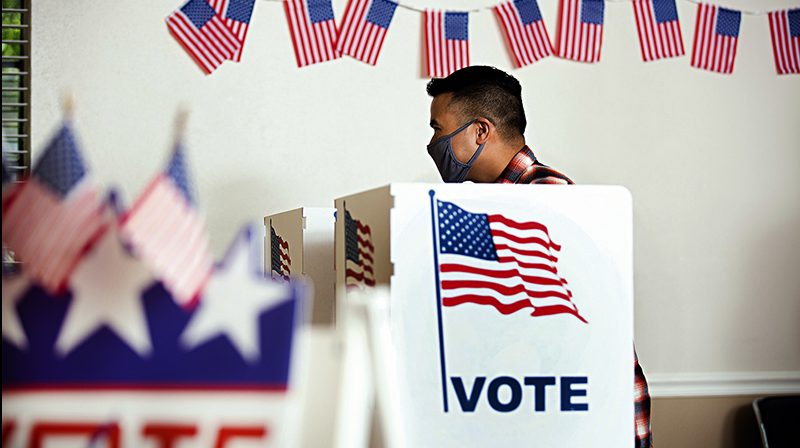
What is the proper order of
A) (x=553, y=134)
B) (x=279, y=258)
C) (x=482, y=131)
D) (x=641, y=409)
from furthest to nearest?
(x=553, y=134) < (x=279, y=258) < (x=482, y=131) < (x=641, y=409)

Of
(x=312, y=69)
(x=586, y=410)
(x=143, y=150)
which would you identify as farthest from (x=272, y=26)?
(x=586, y=410)

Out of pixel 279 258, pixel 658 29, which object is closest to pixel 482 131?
pixel 279 258

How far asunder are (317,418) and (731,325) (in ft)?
8.70

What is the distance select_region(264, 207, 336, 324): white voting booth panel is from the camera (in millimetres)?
2201

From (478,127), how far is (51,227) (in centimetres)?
172

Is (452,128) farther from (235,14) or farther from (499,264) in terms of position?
(499,264)

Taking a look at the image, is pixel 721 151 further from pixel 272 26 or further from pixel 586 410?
pixel 586 410

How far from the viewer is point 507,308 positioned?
1.55 m

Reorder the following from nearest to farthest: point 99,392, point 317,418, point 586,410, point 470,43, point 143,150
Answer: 1. point 99,392
2. point 317,418
3. point 586,410
4. point 143,150
5. point 470,43

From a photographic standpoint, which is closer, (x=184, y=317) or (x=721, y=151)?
(x=184, y=317)

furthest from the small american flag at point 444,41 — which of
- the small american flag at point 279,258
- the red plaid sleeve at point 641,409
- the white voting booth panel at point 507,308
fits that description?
the white voting booth panel at point 507,308

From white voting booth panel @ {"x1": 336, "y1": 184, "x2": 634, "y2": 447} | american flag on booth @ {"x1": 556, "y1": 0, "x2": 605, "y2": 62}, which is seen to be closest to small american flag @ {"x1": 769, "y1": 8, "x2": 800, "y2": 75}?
american flag on booth @ {"x1": 556, "y1": 0, "x2": 605, "y2": 62}

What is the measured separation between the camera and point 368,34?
10.1 ft

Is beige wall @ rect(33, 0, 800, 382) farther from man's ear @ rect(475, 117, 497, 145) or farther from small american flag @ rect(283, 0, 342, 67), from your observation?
man's ear @ rect(475, 117, 497, 145)
